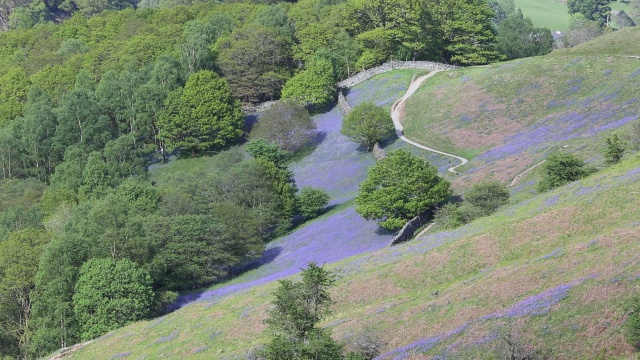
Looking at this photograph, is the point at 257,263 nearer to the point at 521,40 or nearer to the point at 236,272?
the point at 236,272

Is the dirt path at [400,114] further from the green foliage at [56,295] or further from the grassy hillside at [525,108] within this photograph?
the green foliage at [56,295]

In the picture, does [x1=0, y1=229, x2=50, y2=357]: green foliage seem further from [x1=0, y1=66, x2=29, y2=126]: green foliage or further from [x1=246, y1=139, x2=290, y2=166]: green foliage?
[x1=0, y1=66, x2=29, y2=126]: green foliage

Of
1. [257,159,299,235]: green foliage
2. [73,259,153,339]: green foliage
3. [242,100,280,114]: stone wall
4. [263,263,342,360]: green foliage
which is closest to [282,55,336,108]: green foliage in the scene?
[242,100,280,114]: stone wall

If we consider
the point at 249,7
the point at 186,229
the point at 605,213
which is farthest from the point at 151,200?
the point at 249,7

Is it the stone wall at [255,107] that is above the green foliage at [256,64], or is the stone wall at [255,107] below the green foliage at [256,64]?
below

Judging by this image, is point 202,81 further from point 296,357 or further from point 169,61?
point 296,357

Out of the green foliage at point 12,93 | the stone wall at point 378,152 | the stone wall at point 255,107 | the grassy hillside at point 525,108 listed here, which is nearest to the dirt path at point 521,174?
the grassy hillside at point 525,108

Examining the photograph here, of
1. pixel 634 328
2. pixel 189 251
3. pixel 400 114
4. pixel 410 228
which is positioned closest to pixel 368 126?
pixel 400 114
